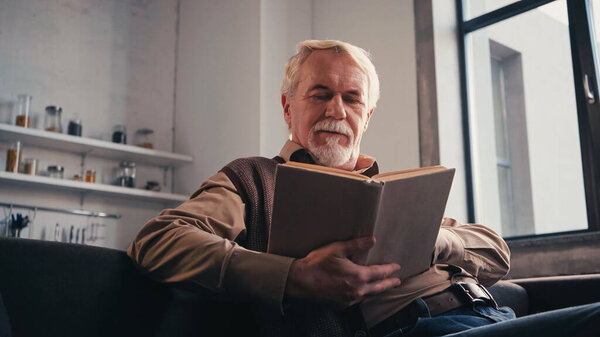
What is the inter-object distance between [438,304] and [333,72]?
77cm

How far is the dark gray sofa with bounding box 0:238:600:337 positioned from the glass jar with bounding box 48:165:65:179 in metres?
3.10

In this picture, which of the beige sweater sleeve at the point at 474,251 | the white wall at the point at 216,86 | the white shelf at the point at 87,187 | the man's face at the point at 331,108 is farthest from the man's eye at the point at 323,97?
the white shelf at the point at 87,187

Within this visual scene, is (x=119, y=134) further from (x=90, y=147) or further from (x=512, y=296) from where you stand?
(x=512, y=296)

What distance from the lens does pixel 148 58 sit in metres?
4.83

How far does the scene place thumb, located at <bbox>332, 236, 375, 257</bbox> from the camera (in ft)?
3.80

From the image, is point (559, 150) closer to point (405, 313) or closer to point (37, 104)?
point (405, 313)

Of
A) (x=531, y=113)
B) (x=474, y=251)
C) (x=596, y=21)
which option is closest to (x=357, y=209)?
(x=474, y=251)

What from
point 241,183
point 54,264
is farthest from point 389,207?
point 54,264

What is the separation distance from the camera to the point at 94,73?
4543 mm

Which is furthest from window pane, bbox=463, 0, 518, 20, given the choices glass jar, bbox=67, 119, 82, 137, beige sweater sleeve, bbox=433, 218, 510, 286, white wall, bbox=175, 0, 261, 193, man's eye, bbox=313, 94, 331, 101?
glass jar, bbox=67, 119, 82, 137

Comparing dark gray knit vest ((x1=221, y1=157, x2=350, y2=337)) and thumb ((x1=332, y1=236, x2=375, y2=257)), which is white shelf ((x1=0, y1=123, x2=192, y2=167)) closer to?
dark gray knit vest ((x1=221, y1=157, x2=350, y2=337))

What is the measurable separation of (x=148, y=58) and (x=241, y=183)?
361 cm

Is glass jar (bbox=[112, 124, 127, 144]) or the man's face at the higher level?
glass jar (bbox=[112, 124, 127, 144])

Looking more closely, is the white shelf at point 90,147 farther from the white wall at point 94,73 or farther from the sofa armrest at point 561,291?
the sofa armrest at point 561,291
